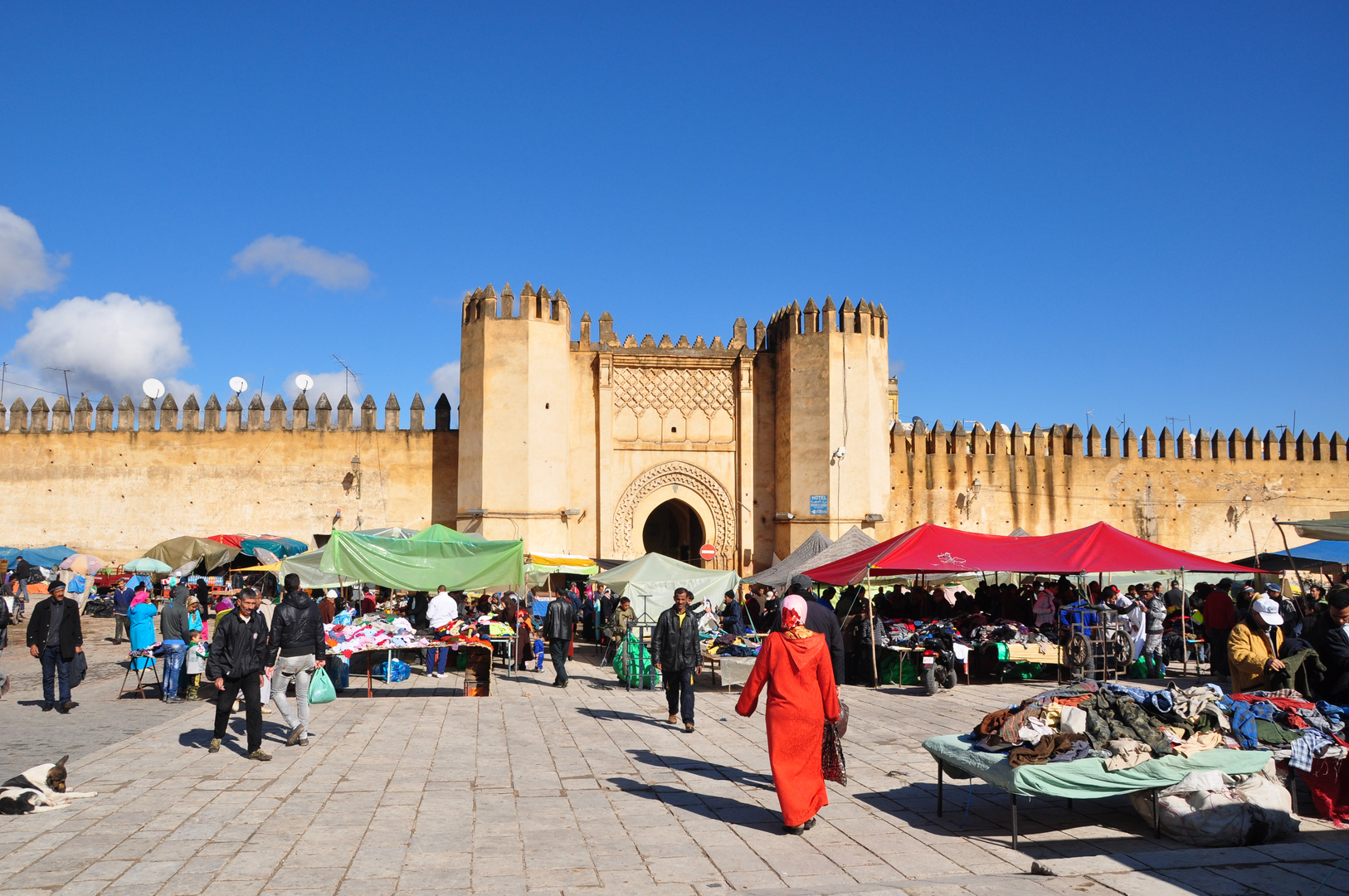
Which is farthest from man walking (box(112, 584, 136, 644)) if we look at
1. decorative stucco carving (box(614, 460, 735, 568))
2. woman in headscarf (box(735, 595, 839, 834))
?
woman in headscarf (box(735, 595, 839, 834))

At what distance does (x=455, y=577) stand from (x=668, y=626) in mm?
4608

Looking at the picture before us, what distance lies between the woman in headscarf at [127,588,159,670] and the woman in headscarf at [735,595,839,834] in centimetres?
812

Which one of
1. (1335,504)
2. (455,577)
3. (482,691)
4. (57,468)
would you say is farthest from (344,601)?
(1335,504)

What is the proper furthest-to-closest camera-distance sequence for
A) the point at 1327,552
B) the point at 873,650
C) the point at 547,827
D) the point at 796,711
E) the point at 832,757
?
the point at 1327,552
the point at 873,650
the point at 832,757
the point at 796,711
the point at 547,827

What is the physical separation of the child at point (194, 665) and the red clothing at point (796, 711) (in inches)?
286

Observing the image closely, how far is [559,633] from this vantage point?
1167cm

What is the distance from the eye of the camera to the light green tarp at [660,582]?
14.3 metres

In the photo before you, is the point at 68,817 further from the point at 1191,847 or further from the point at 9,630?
the point at 9,630

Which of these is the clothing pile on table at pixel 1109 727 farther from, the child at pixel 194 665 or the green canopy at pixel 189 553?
the green canopy at pixel 189 553

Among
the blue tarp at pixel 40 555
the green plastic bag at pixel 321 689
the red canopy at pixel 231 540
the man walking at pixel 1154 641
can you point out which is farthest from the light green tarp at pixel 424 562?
the blue tarp at pixel 40 555

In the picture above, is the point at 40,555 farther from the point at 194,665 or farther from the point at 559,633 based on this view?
the point at 559,633

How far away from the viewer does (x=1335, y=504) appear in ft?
80.5

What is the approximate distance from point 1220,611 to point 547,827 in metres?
9.59

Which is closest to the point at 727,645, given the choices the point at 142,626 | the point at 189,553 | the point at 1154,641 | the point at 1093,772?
the point at 1154,641
